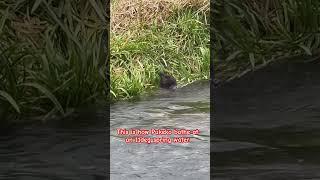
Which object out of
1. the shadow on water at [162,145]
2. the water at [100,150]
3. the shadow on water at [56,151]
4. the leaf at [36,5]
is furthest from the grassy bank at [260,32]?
the shadow on water at [56,151]

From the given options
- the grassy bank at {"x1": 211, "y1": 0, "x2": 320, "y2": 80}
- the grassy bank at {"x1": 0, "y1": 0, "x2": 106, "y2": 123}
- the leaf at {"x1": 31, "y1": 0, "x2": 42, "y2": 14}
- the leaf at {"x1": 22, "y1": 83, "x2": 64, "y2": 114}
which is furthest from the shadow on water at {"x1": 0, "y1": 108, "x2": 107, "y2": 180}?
the grassy bank at {"x1": 211, "y1": 0, "x2": 320, "y2": 80}

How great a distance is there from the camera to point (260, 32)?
584cm

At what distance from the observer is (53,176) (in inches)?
122

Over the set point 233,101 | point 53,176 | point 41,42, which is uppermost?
point 41,42

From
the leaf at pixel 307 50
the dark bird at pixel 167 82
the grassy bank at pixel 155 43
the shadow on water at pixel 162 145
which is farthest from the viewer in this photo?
the grassy bank at pixel 155 43

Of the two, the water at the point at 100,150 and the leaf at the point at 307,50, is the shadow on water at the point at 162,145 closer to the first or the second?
the water at the point at 100,150

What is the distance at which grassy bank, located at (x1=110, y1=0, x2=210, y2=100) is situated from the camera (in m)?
5.99

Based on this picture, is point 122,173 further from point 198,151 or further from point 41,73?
point 41,73

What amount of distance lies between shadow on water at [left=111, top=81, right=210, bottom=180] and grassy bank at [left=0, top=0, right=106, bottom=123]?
0.33 metres

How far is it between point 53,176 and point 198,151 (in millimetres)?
767

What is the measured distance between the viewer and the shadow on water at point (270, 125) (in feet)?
9.93

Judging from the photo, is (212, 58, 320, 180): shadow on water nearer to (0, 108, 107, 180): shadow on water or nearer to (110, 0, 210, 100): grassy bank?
(0, 108, 107, 180): shadow on water

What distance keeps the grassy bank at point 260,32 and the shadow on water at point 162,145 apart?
21.3 inches

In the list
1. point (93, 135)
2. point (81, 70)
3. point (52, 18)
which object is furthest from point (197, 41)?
point (93, 135)
